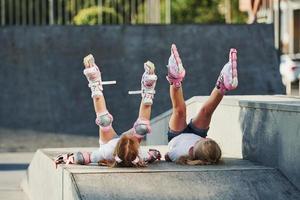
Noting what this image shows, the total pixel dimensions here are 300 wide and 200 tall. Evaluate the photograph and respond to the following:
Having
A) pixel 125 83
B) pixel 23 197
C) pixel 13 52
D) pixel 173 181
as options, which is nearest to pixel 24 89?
pixel 13 52

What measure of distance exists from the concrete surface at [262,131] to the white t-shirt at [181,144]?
0.46 metres

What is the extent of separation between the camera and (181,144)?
7402mm

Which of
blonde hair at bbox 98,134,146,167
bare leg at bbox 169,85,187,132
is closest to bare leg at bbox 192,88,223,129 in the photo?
bare leg at bbox 169,85,187,132

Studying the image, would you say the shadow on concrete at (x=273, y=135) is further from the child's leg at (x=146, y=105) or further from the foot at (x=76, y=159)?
the foot at (x=76, y=159)

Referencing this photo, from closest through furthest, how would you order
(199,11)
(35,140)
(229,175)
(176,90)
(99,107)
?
1. (229,175)
2. (99,107)
3. (176,90)
4. (35,140)
5. (199,11)

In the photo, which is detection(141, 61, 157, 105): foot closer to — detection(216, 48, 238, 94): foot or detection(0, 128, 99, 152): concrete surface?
detection(216, 48, 238, 94): foot

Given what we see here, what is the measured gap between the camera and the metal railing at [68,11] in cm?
Answer: 1848

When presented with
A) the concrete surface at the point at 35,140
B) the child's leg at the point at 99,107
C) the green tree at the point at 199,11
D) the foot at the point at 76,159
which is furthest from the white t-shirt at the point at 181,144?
the green tree at the point at 199,11

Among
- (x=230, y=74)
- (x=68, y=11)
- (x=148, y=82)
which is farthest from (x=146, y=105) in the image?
(x=68, y=11)

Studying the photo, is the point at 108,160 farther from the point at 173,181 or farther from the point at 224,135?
the point at 224,135

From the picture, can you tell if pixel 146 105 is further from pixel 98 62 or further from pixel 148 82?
pixel 98 62

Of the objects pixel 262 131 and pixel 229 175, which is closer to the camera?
pixel 229 175

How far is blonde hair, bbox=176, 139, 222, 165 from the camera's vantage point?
23.3ft

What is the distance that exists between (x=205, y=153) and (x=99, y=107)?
0.90 m
